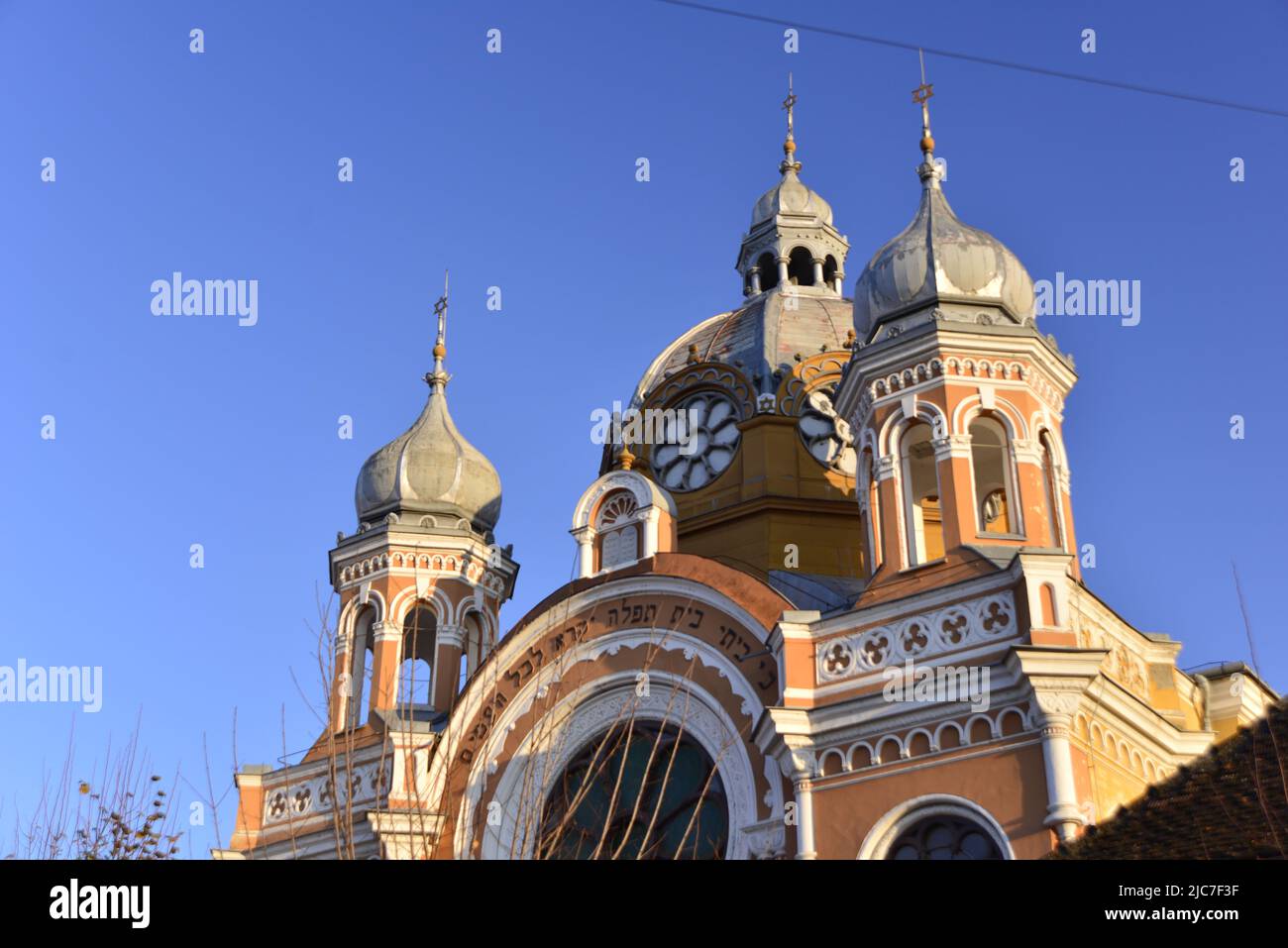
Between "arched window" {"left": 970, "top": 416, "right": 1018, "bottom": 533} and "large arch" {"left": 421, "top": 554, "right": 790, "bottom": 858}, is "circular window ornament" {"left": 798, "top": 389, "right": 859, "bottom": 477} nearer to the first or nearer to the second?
"arched window" {"left": 970, "top": 416, "right": 1018, "bottom": 533}

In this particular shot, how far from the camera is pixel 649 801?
21.6 meters

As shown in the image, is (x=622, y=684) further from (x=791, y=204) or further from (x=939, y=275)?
(x=791, y=204)

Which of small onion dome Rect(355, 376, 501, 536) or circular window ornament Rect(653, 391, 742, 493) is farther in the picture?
circular window ornament Rect(653, 391, 742, 493)

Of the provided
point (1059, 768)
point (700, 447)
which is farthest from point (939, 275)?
point (700, 447)

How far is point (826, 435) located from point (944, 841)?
11243 millimetres

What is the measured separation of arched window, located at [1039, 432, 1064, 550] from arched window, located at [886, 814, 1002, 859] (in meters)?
4.93

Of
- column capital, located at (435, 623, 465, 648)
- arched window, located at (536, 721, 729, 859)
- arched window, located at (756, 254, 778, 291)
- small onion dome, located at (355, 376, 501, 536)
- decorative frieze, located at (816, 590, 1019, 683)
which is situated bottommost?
arched window, located at (536, 721, 729, 859)

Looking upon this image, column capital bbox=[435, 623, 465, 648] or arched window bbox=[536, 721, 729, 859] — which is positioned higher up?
column capital bbox=[435, 623, 465, 648]

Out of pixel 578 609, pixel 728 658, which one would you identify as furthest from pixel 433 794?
pixel 728 658

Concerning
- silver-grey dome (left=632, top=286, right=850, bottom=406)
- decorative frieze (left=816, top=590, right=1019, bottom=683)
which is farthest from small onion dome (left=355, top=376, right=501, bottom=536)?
decorative frieze (left=816, top=590, right=1019, bottom=683)

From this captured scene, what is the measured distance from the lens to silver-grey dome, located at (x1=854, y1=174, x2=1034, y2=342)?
2195cm
